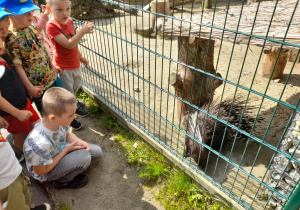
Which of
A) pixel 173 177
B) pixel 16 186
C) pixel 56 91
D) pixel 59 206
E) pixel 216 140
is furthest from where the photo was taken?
pixel 216 140

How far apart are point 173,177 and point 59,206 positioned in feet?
3.66

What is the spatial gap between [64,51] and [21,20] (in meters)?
0.71

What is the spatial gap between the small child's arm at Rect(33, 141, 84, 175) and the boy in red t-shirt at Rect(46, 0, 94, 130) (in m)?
0.88

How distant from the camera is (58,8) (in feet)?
7.48

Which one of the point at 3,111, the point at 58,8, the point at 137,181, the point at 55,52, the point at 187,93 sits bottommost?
the point at 137,181

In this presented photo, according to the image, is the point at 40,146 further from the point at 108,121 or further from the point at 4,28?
the point at 108,121

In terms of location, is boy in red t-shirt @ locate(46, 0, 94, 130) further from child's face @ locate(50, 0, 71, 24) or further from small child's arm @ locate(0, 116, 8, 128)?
small child's arm @ locate(0, 116, 8, 128)

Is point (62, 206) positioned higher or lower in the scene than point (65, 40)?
lower

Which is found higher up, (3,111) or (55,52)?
(55,52)

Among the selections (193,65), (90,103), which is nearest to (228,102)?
(193,65)

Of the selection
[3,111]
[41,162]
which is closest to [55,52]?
[3,111]

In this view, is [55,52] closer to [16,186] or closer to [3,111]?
[3,111]

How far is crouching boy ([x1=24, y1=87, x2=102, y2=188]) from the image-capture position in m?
1.82

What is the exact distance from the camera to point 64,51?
105 inches
